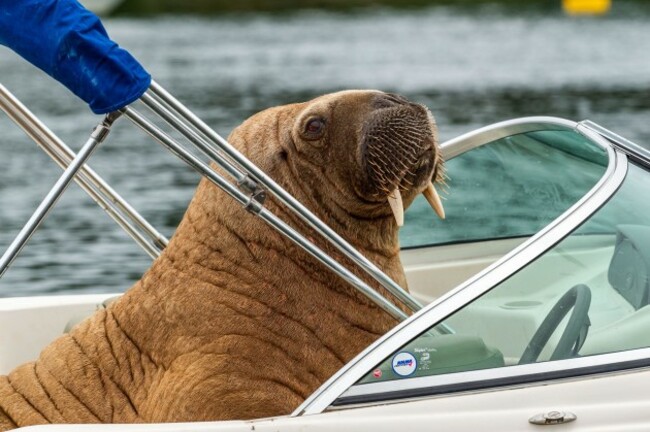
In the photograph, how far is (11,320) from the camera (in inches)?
186

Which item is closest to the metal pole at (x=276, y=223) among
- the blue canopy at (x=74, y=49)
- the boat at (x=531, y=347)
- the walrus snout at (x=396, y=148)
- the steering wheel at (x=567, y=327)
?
the blue canopy at (x=74, y=49)

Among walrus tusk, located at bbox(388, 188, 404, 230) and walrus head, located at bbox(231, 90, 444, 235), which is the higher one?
walrus head, located at bbox(231, 90, 444, 235)

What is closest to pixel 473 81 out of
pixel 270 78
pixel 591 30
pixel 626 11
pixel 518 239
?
pixel 270 78

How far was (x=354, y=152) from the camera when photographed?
156 inches

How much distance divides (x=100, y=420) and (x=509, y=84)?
20397 mm

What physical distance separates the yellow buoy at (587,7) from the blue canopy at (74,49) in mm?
36967

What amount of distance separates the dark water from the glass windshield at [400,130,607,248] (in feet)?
16.4

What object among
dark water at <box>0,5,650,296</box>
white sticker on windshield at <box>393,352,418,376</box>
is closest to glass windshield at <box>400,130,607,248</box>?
white sticker on windshield at <box>393,352,418,376</box>

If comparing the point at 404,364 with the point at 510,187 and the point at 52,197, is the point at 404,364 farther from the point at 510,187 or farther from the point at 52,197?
the point at 510,187

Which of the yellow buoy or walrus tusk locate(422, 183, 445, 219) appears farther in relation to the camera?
the yellow buoy

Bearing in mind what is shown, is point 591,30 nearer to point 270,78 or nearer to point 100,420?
point 270,78

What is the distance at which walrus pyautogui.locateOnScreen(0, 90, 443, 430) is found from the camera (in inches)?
149

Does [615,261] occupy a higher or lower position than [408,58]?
higher

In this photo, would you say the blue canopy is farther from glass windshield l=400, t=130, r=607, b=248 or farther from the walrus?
glass windshield l=400, t=130, r=607, b=248
